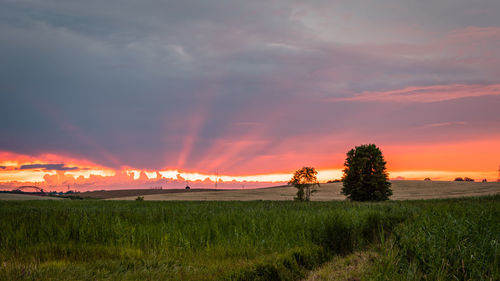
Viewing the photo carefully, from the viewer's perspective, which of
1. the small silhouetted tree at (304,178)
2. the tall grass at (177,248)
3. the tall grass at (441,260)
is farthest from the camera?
the small silhouetted tree at (304,178)

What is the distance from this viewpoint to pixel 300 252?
27.6 feet

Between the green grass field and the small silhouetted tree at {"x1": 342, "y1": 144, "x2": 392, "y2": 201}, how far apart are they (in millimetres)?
39825

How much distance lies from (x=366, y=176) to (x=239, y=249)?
4672 cm

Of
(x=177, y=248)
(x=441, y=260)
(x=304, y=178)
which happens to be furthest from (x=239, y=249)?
(x=304, y=178)

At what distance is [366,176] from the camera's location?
5194cm

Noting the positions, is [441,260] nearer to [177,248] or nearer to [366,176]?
[177,248]

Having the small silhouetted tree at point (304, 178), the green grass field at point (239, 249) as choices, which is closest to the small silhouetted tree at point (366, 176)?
the small silhouetted tree at point (304, 178)

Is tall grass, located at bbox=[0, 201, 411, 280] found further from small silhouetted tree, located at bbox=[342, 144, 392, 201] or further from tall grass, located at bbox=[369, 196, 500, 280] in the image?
small silhouetted tree, located at bbox=[342, 144, 392, 201]

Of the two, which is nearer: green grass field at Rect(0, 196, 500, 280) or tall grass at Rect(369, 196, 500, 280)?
tall grass at Rect(369, 196, 500, 280)

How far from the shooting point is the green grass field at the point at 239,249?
5852 mm

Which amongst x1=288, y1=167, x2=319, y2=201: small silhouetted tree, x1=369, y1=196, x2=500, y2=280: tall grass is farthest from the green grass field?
x1=288, y1=167, x2=319, y2=201: small silhouetted tree

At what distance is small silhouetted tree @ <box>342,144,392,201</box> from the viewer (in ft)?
168

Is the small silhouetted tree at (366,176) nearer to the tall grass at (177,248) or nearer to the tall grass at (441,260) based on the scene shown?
the tall grass at (177,248)

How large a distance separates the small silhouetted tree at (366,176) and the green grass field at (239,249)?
3983 centimetres
